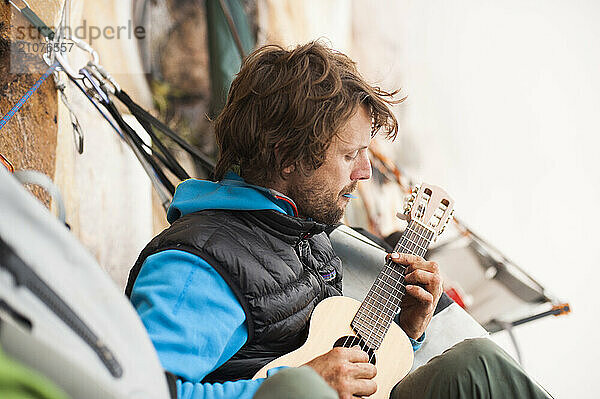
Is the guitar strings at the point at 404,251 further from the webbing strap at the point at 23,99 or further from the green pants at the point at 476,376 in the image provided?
the webbing strap at the point at 23,99

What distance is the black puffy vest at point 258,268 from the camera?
872 mm

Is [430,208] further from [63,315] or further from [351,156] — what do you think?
[63,315]

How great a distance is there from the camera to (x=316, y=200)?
1.08 meters

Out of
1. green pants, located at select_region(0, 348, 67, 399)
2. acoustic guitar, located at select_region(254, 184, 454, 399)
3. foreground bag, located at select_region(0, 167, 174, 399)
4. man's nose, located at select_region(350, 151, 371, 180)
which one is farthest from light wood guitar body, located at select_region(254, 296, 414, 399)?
green pants, located at select_region(0, 348, 67, 399)

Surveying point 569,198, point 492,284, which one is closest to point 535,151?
point 569,198

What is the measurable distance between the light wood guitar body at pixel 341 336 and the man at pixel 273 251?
3 centimetres

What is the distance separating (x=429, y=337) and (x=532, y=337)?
141 cm

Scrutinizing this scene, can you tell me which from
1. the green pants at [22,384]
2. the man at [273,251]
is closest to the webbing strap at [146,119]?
the man at [273,251]

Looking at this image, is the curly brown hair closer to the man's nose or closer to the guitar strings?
the man's nose

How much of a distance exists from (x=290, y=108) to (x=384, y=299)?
1.30 feet

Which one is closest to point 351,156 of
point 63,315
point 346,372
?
point 346,372

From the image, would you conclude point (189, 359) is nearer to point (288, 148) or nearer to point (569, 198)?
point (288, 148)

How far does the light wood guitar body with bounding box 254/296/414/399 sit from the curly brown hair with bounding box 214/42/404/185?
261mm

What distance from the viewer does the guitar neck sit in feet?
3.40
